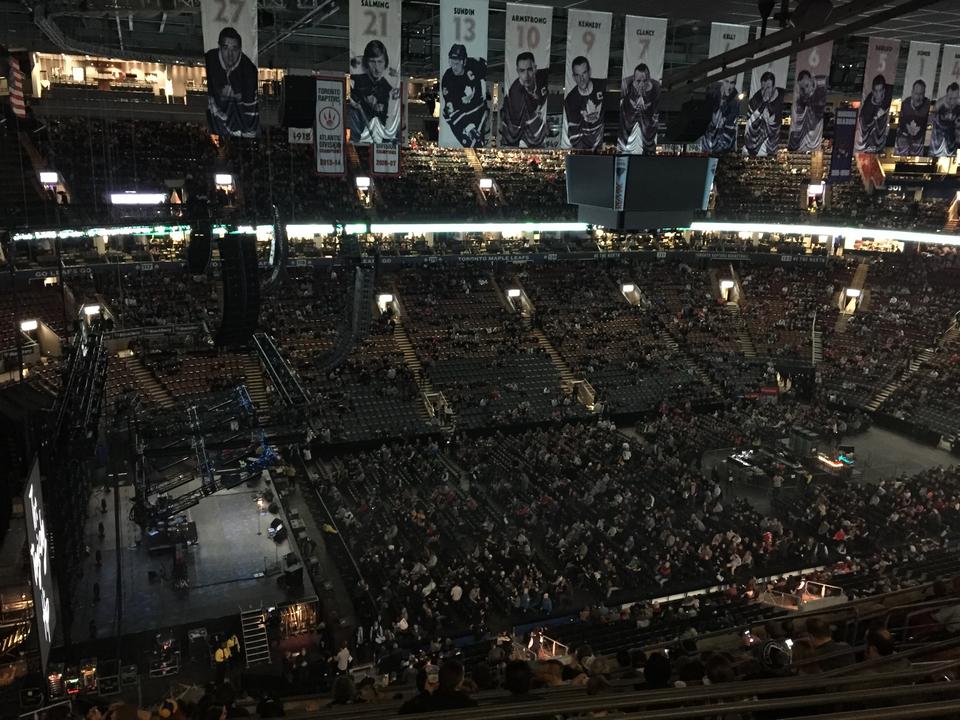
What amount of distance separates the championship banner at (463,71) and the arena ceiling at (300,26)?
92.0 inches

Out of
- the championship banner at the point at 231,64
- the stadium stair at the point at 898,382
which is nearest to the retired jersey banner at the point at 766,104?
the championship banner at the point at 231,64

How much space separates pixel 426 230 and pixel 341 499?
784 inches

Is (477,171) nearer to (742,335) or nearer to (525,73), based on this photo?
(742,335)

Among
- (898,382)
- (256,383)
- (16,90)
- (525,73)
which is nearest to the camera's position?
(525,73)

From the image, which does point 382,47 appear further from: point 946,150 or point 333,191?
point 333,191

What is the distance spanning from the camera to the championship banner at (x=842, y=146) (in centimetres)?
2595

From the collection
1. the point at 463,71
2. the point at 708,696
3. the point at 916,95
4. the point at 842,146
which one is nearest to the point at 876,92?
the point at 916,95

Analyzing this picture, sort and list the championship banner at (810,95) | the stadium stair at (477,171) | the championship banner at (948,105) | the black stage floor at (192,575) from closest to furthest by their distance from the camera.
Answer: the black stage floor at (192,575) < the championship banner at (810,95) < the championship banner at (948,105) < the stadium stair at (477,171)

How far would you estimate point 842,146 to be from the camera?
86.1 feet

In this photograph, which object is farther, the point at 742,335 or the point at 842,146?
the point at 742,335

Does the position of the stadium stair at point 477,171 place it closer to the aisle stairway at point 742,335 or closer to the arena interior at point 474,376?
the arena interior at point 474,376

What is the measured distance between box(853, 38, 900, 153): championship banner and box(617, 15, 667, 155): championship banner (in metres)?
6.55

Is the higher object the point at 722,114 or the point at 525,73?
the point at 525,73

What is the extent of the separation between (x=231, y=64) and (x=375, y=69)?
2.95 m
